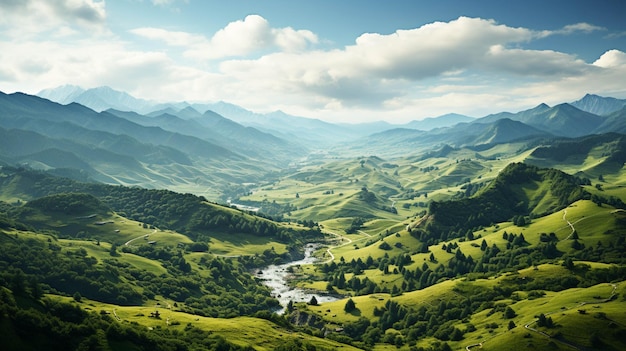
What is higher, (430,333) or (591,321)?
(591,321)

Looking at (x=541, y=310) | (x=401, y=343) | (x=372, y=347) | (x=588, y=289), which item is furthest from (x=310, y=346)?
(x=588, y=289)

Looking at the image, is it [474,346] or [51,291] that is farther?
[51,291]

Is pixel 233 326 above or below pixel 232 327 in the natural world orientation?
below

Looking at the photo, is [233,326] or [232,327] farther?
[233,326]

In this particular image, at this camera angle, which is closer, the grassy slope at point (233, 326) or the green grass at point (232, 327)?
the green grass at point (232, 327)

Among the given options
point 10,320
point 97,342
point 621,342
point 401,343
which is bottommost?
point 401,343

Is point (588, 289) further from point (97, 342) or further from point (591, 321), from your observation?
point (97, 342)

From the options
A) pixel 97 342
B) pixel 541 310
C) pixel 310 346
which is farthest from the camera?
pixel 541 310

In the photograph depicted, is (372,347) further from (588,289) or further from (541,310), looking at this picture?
(588,289)

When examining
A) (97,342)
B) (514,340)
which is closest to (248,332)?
(97,342)

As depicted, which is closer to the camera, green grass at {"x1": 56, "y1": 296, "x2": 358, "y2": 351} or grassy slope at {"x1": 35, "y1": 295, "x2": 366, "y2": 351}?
green grass at {"x1": 56, "y1": 296, "x2": 358, "y2": 351}

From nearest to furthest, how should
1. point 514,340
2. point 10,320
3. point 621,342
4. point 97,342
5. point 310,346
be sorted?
1. point 10,320
2. point 97,342
3. point 621,342
4. point 514,340
5. point 310,346
